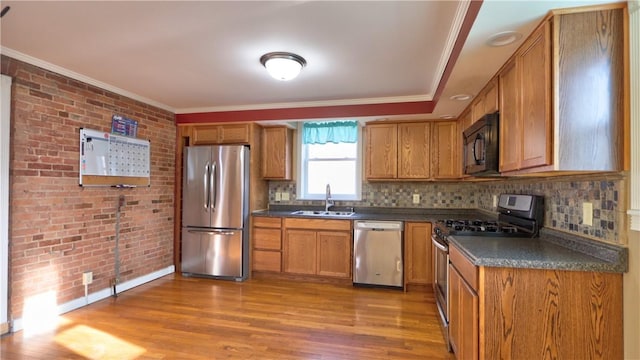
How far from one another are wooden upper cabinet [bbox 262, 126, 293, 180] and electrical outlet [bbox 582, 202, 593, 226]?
3.26 m

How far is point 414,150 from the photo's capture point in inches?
152

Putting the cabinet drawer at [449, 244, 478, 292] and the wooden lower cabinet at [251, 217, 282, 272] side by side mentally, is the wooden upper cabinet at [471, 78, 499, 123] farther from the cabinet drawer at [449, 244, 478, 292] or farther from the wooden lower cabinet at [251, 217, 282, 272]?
the wooden lower cabinet at [251, 217, 282, 272]

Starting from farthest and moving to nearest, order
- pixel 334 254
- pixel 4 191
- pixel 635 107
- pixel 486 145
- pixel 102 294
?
pixel 334 254 < pixel 102 294 < pixel 4 191 < pixel 486 145 < pixel 635 107

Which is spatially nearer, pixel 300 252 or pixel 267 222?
pixel 300 252

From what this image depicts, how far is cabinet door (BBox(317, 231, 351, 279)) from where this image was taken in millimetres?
3730

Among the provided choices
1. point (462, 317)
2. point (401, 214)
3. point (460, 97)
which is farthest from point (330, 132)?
point (462, 317)

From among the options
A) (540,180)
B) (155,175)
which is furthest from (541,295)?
(155,175)

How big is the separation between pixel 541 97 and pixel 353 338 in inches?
83.4

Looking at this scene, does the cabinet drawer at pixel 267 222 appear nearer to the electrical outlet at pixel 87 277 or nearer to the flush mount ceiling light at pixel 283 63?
the electrical outlet at pixel 87 277

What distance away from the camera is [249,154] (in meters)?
4.03

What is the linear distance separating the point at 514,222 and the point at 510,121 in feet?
3.24

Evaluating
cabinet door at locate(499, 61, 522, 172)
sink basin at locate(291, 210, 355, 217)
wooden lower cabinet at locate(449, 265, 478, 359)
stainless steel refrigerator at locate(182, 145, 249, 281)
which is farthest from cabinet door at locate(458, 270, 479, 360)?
stainless steel refrigerator at locate(182, 145, 249, 281)

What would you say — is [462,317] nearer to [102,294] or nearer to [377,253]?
[377,253]

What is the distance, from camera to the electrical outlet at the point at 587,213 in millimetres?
1636
